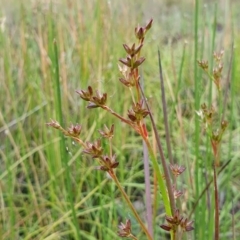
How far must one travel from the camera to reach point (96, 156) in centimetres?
41

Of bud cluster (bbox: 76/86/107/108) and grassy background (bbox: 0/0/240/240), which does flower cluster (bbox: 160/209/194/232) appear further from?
grassy background (bbox: 0/0/240/240)

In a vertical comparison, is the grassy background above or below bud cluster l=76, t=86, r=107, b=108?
below

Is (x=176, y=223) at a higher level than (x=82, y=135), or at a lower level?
higher

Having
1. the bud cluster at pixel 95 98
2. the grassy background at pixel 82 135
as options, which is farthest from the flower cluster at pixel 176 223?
the grassy background at pixel 82 135

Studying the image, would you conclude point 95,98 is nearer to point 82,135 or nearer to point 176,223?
point 176,223

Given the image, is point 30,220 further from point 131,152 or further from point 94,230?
point 131,152

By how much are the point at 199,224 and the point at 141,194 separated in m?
0.61

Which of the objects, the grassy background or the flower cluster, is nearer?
the flower cluster

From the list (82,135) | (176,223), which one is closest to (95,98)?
(176,223)

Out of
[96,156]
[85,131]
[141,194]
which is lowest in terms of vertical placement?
[141,194]

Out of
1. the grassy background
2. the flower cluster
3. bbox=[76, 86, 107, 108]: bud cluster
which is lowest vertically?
the grassy background

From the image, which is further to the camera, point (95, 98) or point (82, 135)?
point (82, 135)

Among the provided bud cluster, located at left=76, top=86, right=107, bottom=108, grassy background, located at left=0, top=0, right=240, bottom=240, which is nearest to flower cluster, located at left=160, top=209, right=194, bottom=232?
bud cluster, located at left=76, top=86, right=107, bottom=108

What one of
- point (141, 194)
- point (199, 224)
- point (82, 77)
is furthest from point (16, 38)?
point (199, 224)
